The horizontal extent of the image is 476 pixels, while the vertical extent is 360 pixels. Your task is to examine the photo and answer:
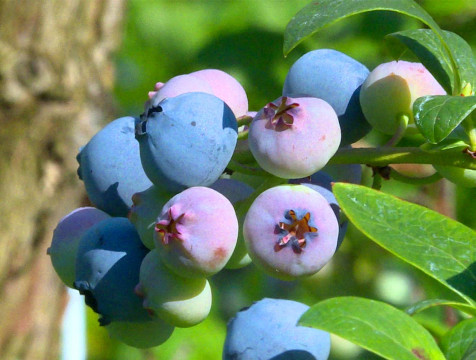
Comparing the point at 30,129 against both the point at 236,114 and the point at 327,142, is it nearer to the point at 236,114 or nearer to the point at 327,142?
the point at 236,114

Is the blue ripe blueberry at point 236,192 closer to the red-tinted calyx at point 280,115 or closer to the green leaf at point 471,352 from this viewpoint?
the red-tinted calyx at point 280,115

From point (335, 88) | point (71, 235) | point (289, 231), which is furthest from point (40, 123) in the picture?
point (289, 231)

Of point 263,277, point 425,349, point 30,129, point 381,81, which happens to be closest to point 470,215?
point 263,277

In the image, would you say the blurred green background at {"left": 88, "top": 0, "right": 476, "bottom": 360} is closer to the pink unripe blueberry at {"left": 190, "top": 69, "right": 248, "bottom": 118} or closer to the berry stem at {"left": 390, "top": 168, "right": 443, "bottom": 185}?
the berry stem at {"left": 390, "top": 168, "right": 443, "bottom": 185}

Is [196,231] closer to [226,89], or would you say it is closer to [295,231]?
[295,231]

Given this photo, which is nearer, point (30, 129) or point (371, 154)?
point (371, 154)

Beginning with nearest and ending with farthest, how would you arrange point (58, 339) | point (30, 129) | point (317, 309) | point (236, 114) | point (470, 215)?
point (317, 309) → point (236, 114) → point (470, 215) → point (30, 129) → point (58, 339)

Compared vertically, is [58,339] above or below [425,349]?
below

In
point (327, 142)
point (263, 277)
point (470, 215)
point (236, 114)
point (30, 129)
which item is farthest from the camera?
point (30, 129)

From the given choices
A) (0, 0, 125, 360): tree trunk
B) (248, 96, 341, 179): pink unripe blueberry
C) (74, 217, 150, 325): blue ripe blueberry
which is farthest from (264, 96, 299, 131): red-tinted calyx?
(0, 0, 125, 360): tree trunk
